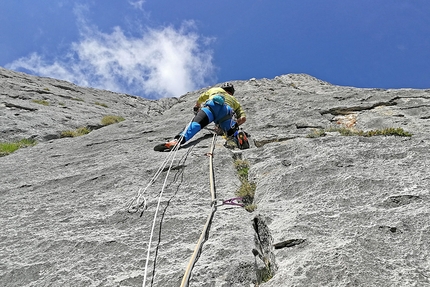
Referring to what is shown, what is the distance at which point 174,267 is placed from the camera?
3861mm

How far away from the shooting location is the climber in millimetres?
7973

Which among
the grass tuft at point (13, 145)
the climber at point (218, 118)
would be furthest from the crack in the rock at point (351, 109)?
the grass tuft at point (13, 145)

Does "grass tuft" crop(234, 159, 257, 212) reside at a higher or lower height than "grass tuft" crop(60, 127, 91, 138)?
lower

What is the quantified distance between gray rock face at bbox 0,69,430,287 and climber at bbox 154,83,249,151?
0.31 m

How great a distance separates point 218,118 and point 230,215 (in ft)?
14.8

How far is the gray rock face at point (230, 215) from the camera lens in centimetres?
360

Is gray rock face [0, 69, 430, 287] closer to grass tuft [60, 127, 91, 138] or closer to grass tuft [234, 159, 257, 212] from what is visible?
grass tuft [234, 159, 257, 212]

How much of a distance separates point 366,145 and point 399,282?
3425mm

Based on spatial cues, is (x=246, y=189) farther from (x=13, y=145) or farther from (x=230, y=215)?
(x=13, y=145)

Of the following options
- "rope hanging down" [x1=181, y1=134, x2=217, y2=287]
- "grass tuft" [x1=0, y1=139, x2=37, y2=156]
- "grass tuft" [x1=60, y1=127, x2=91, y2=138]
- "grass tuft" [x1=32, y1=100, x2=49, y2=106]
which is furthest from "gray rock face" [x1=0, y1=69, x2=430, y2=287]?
"grass tuft" [x1=32, y1=100, x2=49, y2=106]

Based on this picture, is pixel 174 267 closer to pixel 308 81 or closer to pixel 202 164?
pixel 202 164

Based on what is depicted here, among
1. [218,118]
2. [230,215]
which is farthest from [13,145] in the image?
[230,215]

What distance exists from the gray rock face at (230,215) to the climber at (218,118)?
313 millimetres

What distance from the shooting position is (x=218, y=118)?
8.93m
